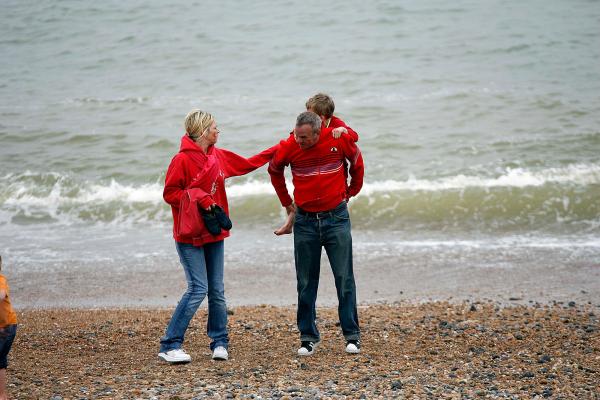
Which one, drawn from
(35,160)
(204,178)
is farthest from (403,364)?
(35,160)

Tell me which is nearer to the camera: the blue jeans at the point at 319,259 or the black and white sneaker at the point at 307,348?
the blue jeans at the point at 319,259

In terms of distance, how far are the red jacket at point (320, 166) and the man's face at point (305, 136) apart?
0.09 meters

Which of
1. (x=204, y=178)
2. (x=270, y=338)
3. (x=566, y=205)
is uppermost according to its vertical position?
(x=204, y=178)

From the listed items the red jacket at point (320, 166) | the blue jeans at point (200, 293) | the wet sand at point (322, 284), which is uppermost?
the red jacket at point (320, 166)

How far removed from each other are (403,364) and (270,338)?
4.30 ft

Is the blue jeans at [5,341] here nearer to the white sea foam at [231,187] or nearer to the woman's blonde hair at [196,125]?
the woman's blonde hair at [196,125]

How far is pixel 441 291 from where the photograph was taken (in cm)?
849

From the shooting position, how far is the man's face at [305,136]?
17.7 ft

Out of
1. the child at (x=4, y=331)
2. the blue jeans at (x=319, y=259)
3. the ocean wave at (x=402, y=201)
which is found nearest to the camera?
the child at (x=4, y=331)

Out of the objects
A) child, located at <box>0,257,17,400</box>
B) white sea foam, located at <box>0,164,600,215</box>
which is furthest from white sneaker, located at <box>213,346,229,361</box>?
white sea foam, located at <box>0,164,600,215</box>

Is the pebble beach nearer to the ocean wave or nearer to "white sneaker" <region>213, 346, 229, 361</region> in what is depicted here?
"white sneaker" <region>213, 346, 229, 361</region>

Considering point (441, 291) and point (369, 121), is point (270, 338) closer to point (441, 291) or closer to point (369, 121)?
point (441, 291)

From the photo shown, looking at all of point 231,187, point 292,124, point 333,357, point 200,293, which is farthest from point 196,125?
point 292,124

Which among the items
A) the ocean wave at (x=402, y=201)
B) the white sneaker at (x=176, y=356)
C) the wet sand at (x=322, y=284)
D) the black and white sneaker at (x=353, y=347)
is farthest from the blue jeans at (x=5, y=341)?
the ocean wave at (x=402, y=201)
